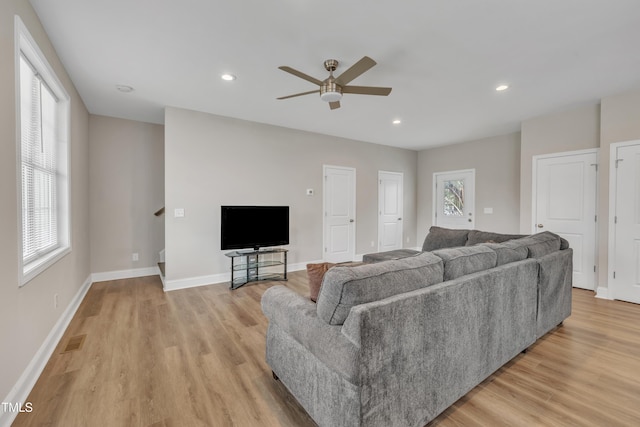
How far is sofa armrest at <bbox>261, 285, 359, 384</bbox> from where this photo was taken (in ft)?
4.06

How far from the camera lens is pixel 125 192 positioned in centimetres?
468

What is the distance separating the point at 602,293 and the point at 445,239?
2150mm

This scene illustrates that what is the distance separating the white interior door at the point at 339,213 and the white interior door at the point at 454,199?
2.27 metres

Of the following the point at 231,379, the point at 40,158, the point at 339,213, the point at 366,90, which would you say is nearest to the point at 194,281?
the point at 40,158

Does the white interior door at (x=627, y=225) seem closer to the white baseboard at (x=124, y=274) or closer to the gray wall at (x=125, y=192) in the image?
the gray wall at (x=125, y=192)

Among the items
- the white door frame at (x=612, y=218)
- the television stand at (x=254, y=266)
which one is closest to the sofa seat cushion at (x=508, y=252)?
the white door frame at (x=612, y=218)

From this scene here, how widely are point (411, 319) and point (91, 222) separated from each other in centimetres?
510

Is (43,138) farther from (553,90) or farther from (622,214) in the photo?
(622,214)

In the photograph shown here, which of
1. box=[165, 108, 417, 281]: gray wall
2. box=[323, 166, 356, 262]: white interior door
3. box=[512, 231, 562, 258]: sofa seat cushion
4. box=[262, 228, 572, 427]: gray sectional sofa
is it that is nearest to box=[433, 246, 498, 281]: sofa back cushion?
box=[262, 228, 572, 427]: gray sectional sofa

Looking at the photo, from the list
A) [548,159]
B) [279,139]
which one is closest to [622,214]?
[548,159]

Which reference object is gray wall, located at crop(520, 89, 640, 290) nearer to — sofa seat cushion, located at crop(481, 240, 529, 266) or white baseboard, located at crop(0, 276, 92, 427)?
sofa seat cushion, located at crop(481, 240, 529, 266)

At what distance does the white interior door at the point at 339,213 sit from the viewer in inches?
223

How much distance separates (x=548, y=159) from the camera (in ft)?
14.3

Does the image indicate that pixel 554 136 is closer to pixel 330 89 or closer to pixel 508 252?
pixel 508 252
